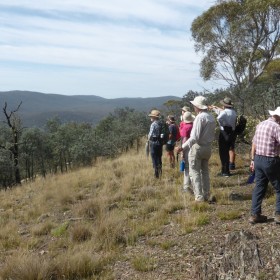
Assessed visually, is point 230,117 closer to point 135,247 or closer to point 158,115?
point 158,115

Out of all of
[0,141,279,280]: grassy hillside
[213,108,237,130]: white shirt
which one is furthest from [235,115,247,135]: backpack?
[0,141,279,280]: grassy hillside

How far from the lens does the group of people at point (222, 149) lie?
5.32 metres

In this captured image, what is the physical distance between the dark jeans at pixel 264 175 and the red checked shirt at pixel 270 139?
85mm

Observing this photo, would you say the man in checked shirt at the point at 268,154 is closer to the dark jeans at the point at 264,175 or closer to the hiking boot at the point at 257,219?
the dark jeans at the point at 264,175

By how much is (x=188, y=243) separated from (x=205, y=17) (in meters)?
26.3

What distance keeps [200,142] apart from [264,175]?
4.98 ft

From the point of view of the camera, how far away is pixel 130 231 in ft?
20.4

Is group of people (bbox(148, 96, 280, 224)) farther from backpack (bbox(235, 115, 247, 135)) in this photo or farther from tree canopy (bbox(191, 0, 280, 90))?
tree canopy (bbox(191, 0, 280, 90))

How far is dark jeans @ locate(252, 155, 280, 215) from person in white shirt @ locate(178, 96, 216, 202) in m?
1.35

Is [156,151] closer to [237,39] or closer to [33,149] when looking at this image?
[237,39]

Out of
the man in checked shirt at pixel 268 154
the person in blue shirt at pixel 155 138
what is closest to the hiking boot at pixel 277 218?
the man in checked shirt at pixel 268 154

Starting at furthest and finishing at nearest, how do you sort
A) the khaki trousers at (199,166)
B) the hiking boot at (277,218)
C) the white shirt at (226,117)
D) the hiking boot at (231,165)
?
the hiking boot at (231,165) < the white shirt at (226,117) < the khaki trousers at (199,166) < the hiking boot at (277,218)

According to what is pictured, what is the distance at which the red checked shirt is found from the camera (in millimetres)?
5273

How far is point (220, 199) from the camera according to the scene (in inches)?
283
